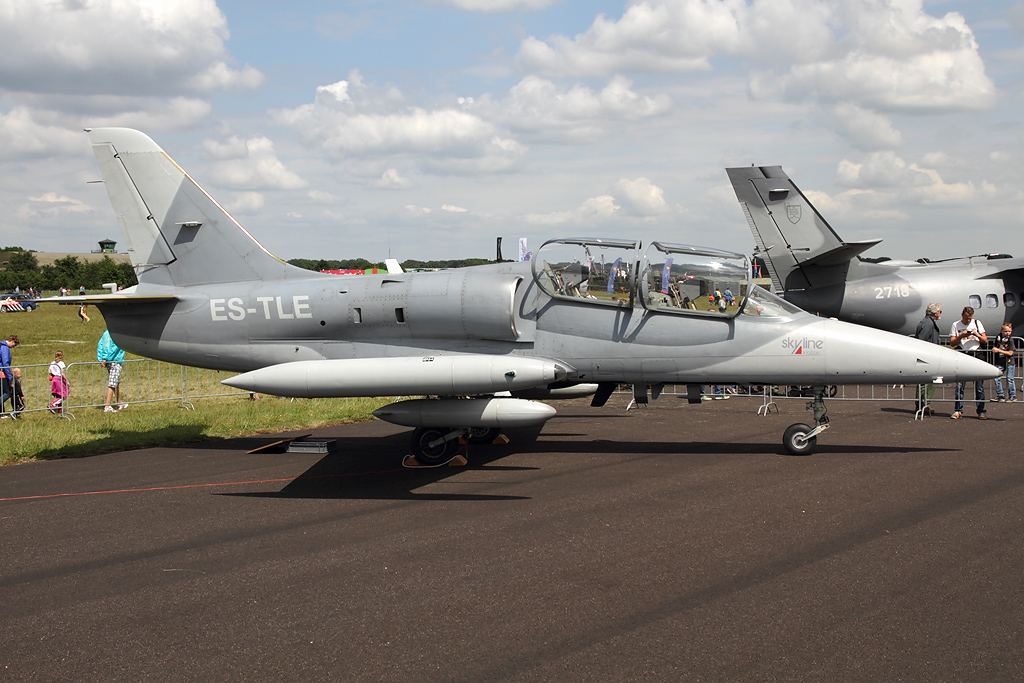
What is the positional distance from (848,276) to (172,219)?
16.3 m

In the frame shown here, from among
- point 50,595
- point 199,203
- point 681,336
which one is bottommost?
point 50,595

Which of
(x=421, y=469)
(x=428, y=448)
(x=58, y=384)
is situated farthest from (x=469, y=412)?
(x=58, y=384)

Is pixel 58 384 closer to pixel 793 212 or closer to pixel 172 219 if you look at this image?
pixel 172 219

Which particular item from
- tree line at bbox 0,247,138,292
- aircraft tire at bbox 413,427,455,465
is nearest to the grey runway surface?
aircraft tire at bbox 413,427,455,465

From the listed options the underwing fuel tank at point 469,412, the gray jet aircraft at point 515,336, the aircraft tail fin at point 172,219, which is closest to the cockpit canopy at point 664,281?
the gray jet aircraft at point 515,336

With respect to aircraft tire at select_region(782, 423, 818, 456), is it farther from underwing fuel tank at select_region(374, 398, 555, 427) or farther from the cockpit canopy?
underwing fuel tank at select_region(374, 398, 555, 427)

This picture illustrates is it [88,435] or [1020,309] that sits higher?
[1020,309]

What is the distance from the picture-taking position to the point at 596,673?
13.9ft

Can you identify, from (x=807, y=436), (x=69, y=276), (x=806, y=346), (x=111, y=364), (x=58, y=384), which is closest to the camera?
(x=806, y=346)

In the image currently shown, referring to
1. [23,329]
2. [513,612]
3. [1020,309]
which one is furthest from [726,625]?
[23,329]

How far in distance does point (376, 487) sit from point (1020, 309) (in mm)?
18554

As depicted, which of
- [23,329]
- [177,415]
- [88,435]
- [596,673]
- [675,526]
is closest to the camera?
[596,673]

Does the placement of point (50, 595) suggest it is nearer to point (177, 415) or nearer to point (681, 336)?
point (681, 336)

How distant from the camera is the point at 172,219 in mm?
11102
